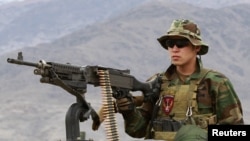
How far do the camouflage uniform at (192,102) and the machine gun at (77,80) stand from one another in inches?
23.2

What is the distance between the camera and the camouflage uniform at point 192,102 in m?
8.55

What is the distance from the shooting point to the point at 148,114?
9203 millimetres

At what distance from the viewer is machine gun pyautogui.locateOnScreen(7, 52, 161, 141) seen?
729cm

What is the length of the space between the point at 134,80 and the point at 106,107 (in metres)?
0.81

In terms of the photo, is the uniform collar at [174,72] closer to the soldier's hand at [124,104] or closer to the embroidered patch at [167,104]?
the embroidered patch at [167,104]

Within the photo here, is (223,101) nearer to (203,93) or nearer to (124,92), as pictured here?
(203,93)

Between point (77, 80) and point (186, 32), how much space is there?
164 centimetres

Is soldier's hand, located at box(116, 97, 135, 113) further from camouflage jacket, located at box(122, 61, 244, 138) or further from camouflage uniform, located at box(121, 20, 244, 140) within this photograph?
camouflage jacket, located at box(122, 61, 244, 138)

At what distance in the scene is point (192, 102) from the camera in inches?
340

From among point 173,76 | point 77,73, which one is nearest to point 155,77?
point 173,76

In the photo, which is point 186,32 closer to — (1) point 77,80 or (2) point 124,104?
(2) point 124,104

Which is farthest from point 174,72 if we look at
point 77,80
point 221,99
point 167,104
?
point 77,80

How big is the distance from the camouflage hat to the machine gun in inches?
26.6

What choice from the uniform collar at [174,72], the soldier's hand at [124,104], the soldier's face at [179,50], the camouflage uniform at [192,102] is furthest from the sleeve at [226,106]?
the soldier's hand at [124,104]
